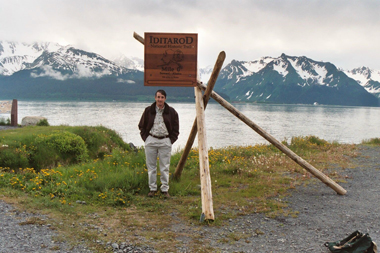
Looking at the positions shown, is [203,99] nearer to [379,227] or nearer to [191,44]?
[191,44]

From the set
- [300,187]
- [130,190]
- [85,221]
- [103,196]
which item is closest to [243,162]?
[300,187]

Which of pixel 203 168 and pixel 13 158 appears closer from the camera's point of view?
pixel 203 168

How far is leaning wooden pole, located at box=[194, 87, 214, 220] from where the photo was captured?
21.0ft

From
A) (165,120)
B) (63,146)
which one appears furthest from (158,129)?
(63,146)

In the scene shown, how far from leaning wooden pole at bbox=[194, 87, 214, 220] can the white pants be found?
938 mm

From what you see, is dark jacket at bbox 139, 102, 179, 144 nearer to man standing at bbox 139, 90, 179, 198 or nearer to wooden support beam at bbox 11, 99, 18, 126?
man standing at bbox 139, 90, 179, 198

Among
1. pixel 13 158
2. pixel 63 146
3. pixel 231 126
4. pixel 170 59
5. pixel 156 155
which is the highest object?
pixel 170 59

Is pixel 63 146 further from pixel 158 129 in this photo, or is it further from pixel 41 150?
pixel 158 129

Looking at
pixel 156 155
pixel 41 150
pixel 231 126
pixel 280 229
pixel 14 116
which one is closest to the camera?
pixel 280 229

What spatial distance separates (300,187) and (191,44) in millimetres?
5771

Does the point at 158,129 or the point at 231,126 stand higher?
the point at 158,129

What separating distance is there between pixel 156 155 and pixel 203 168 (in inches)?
60.0

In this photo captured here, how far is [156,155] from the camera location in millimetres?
7867

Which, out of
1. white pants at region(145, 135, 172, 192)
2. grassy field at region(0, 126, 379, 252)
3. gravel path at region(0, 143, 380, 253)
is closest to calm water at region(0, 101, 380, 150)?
grassy field at region(0, 126, 379, 252)
